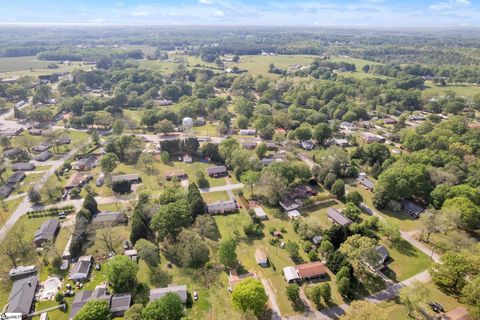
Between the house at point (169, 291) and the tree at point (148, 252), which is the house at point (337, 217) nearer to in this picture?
the house at point (169, 291)

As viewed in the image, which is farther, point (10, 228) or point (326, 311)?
point (10, 228)

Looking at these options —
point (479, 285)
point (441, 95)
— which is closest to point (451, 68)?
point (441, 95)

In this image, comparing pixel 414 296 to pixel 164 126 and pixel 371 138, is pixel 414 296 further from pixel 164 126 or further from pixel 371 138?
pixel 164 126

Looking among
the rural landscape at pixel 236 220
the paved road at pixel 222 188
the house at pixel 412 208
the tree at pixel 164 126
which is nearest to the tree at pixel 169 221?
the rural landscape at pixel 236 220

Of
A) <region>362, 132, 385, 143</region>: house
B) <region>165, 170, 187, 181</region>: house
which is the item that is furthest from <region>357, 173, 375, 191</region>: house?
<region>165, 170, 187, 181</region>: house

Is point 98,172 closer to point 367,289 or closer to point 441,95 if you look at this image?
point 367,289

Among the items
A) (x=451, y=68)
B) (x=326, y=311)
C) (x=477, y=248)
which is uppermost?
(x=451, y=68)

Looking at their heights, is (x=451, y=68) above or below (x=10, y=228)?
above


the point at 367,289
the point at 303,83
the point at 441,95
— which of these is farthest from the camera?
the point at 303,83
